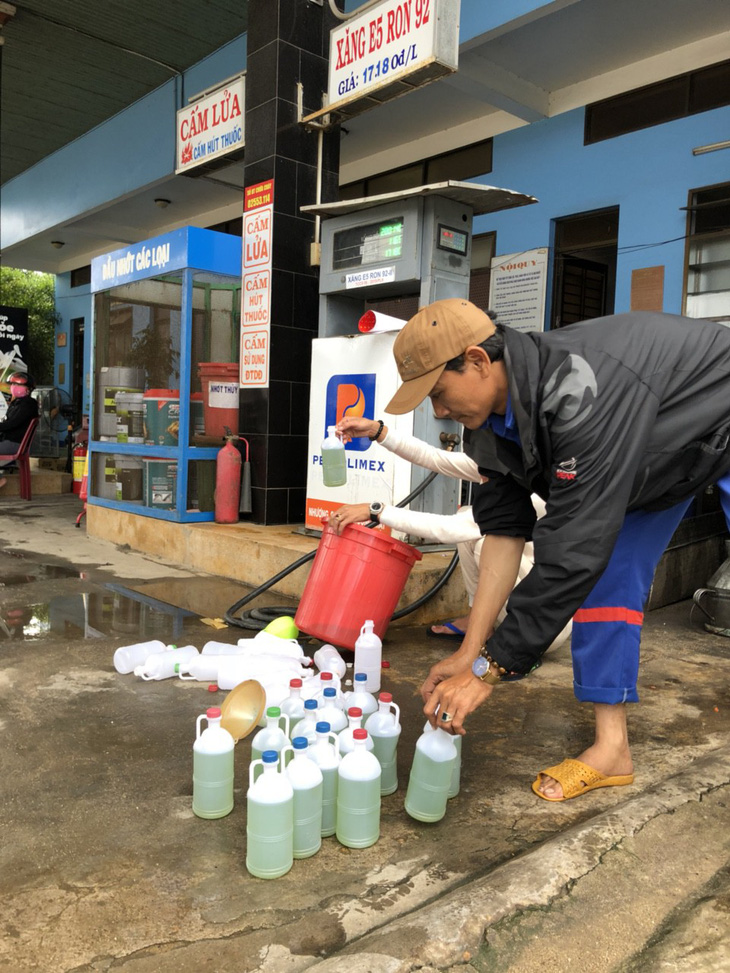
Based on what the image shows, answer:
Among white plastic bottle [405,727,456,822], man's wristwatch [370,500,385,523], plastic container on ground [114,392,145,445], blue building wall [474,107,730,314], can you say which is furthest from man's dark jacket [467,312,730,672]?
blue building wall [474,107,730,314]

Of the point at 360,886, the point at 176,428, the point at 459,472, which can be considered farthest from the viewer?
the point at 176,428

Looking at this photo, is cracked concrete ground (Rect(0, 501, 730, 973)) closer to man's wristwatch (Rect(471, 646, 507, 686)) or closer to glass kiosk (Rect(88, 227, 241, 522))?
man's wristwatch (Rect(471, 646, 507, 686))

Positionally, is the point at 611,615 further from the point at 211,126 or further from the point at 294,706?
the point at 211,126

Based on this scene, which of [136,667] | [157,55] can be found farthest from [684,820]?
[157,55]

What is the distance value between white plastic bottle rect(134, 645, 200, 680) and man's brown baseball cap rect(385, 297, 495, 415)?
203cm

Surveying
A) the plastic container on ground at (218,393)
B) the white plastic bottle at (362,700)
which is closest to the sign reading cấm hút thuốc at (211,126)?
the plastic container on ground at (218,393)

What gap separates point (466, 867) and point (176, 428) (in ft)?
16.4

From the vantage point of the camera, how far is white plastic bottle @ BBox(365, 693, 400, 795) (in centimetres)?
242

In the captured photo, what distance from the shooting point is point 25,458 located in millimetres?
10227

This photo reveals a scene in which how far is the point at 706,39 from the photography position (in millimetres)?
7070

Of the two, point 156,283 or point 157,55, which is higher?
point 157,55

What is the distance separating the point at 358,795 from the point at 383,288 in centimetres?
388

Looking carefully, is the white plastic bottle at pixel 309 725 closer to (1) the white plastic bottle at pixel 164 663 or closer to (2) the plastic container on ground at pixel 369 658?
(2) the plastic container on ground at pixel 369 658

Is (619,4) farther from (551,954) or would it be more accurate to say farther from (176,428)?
(551,954)
